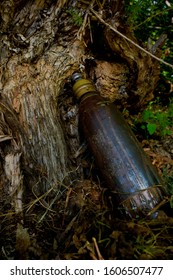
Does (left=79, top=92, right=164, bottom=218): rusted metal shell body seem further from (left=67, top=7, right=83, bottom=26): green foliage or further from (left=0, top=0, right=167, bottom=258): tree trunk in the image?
(left=67, top=7, right=83, bottom=26): green foliage

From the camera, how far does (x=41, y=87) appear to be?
5.07 feet

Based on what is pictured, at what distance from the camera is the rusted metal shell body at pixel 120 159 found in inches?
49.3

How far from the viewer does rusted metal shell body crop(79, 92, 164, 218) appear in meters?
1.25

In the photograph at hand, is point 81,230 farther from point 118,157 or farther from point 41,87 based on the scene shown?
point 41,87

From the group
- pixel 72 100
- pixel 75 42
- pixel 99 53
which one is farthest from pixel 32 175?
pixel 99 53

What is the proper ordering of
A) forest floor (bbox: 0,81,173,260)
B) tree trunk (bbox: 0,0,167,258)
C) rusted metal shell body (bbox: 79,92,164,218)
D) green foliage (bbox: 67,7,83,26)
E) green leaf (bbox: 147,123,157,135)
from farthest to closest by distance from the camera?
green leaf (bbox: 147,123,157,135) < green foliage (bbox: 67,7,83,26) < tree trunk (bbox: 0,0,167,258) < rusted metal shell body (bbox: 79,92,164,218) < forest floor (bbox: 0,81,173,260)

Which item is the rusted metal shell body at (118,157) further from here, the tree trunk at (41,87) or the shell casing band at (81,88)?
the tree trunk at (41,87)

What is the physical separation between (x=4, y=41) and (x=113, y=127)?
778 millimetres

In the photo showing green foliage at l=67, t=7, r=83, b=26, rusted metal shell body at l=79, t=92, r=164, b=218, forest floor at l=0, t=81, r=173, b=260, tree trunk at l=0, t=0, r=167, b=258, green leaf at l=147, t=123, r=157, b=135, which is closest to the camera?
forest floor at l=0, t=81, r=173, b=260


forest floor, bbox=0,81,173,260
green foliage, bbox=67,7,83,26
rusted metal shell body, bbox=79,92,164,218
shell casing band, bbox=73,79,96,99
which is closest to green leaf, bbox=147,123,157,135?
rusted metal shell body, bbox=79,92,164,218

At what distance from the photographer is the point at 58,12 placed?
60.0 inches

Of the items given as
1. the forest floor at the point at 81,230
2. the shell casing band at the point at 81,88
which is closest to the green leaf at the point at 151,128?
the shell casing band at the point at 81,88

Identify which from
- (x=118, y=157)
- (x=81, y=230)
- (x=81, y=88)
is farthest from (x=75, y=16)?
(x=81, y=230)

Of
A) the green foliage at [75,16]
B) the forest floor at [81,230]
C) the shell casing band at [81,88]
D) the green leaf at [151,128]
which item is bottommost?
the forest floor at [81,230]
